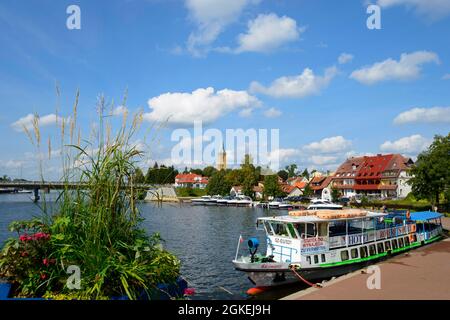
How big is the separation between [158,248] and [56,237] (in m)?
1.97

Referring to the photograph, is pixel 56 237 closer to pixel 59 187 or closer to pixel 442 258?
pixel 59 187

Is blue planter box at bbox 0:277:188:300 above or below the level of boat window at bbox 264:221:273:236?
above

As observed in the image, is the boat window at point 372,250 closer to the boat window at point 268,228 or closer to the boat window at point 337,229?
the boat window at point 337,229

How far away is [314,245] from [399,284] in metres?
5.50

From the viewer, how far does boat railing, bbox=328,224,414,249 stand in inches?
832

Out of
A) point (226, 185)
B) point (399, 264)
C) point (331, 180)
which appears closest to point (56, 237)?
point (399, 264)

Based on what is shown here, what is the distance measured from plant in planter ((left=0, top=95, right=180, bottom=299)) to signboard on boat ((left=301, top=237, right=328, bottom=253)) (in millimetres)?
13391

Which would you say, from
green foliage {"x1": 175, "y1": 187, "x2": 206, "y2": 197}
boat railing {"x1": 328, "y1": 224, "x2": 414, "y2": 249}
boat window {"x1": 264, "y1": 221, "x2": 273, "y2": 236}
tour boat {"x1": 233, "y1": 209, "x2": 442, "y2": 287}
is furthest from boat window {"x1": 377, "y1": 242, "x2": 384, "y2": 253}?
green foliage {"x1": 175, "y1": 187, "x2": 206, "y2": 197}

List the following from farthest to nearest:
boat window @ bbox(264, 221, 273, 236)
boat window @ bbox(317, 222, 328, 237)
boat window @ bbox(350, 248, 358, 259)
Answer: boat window @ bbox(350, 248, 358, 259) → boat window @ bbox(264, 221, 273, 236) → boat window @ bbox(317, 222, 328, 237)

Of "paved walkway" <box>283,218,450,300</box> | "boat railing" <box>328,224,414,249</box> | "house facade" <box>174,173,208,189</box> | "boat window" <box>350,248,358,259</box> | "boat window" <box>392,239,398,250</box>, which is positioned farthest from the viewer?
"house facade" <box>174,173,208,189</box>

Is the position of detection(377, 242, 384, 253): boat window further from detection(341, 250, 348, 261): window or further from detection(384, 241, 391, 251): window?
detection(341, 250, 348, 261): window

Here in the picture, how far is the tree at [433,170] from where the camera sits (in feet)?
161
